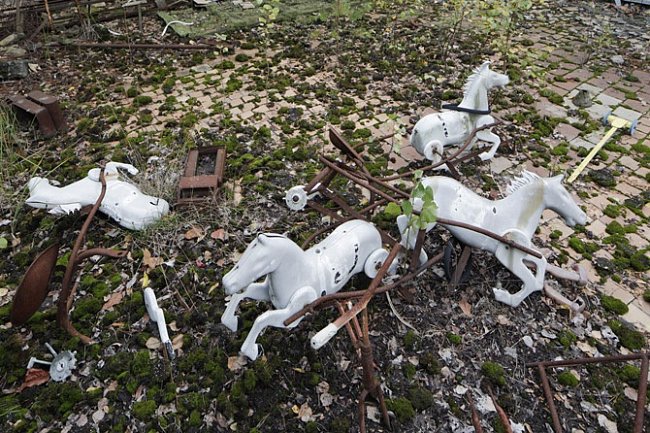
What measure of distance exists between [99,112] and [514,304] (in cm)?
442

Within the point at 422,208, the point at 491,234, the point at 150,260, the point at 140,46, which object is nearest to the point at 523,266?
the point at 491,234

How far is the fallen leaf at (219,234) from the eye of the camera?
3.40m

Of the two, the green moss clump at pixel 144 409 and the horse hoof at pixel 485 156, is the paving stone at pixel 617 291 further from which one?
the green moss clump at pixel 144 409

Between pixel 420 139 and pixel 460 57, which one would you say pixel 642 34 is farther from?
pixel 420 139

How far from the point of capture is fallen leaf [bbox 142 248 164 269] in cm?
323

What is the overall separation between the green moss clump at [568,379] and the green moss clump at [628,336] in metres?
0.50

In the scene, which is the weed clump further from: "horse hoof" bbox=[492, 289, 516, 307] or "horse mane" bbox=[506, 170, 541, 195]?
"horse mane" bbox=[506, 170, 541, 195]

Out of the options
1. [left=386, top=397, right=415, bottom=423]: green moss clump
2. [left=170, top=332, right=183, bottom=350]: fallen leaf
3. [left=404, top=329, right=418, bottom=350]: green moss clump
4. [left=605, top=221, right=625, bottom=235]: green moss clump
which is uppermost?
[left=605, top=221, right=625, bottom=235]: green moss clump

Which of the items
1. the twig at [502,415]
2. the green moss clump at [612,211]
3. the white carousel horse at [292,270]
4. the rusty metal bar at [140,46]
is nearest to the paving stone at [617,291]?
the green moss clump at [612,211]

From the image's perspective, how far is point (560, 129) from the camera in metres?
4.73

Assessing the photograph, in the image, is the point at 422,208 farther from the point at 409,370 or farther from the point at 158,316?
the point at 158,316

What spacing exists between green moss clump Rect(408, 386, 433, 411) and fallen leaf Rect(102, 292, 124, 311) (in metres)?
1.98

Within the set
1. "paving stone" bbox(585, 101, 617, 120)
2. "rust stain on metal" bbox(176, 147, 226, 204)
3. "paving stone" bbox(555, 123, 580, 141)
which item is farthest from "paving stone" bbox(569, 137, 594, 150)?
"rust stain on metal" bbox(176, 147, 226, 204)

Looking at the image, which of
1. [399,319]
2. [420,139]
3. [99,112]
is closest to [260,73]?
[99,112]
